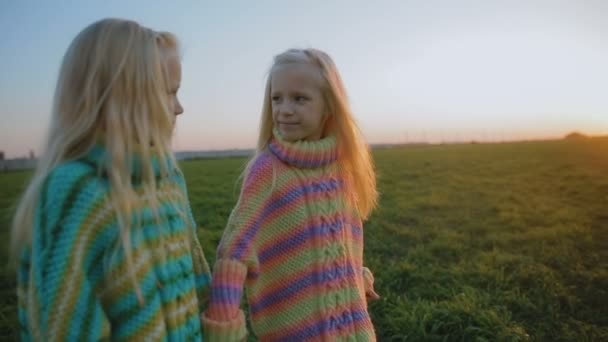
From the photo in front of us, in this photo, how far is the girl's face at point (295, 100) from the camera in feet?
7.72

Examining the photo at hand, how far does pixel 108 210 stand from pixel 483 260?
5340 mm

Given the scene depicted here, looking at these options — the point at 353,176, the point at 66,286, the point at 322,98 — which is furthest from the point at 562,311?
the point at 66,286

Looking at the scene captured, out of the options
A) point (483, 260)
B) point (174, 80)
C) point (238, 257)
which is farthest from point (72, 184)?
point (483, 260)

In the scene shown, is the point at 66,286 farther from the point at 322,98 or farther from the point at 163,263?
the point at 322,98

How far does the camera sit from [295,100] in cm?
238

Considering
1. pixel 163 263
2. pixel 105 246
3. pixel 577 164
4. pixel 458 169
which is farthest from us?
pixel 458 169

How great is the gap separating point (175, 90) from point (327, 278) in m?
1.14

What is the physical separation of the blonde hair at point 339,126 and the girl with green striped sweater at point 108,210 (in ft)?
2.46

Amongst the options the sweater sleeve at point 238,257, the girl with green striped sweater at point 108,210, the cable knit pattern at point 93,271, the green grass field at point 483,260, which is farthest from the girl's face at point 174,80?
the green grass field at point 483,260

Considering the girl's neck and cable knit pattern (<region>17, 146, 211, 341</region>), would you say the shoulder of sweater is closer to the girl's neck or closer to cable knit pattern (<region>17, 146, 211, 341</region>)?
cable knit pattern (<region>17, 146, 211, 341</region>)

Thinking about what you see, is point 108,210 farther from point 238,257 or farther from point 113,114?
point 238,257

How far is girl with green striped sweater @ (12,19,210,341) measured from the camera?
1.51 m

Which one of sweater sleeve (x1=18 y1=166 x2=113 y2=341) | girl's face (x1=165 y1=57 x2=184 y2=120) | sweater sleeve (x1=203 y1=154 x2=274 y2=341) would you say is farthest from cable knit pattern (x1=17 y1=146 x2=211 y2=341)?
girl's face (x1=165 y1=57 x2=184 y2=120)

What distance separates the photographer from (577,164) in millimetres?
15398
